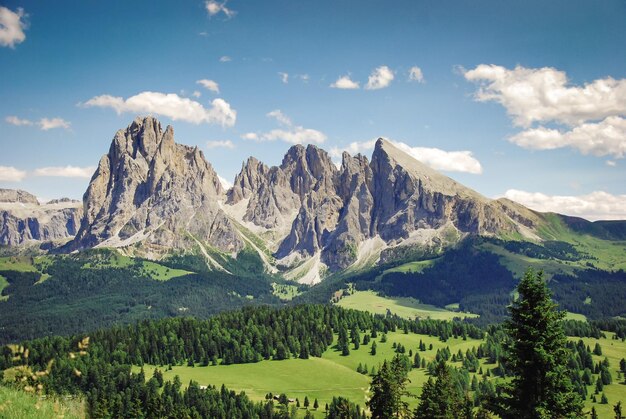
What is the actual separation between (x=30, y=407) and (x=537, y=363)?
2262 centimetres

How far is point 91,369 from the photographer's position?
15012 cm

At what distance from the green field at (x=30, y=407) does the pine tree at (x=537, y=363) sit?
2008cm

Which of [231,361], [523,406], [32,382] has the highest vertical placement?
[32,382]

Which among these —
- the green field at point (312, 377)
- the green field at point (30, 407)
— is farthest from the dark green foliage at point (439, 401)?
the green field at point (312, 377)

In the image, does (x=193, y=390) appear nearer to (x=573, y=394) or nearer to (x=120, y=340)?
(x=120, y=340)

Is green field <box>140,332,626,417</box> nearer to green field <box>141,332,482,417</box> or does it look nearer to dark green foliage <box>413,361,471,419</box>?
green field <box>141,332,482,417</box>

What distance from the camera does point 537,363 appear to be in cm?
2611

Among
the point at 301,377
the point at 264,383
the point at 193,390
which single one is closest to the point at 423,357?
the point at 301,377

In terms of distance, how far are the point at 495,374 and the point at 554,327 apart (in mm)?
162415

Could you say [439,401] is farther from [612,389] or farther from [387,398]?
[612,389]

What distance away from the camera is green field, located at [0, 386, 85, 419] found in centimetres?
1428

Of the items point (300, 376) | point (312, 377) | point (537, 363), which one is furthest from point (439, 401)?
point (300, 376)

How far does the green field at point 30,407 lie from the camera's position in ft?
46.9

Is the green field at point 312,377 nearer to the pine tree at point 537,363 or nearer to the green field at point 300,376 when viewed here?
the green field at point 300,376
